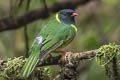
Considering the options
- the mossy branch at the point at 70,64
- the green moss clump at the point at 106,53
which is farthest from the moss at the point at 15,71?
the green moss clump at the point at 106,53

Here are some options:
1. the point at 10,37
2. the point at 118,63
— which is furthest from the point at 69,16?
the point at 118,63

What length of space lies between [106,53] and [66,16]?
204cm

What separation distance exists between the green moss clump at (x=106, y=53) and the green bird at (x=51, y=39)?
72 centimetres

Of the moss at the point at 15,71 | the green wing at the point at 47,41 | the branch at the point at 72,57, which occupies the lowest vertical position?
the moss at the point at 15,71

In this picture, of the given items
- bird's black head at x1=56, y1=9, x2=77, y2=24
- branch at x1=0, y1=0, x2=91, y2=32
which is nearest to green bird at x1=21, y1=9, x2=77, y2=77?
bird's black head at x1=56, y1=9, x2=77, y2=24

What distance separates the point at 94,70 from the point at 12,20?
141 centimetres

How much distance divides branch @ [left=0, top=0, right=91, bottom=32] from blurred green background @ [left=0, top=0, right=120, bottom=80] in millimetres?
87

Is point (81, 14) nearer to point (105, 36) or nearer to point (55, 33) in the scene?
point (105, 36)

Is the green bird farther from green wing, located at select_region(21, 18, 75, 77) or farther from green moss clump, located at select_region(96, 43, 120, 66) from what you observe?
green moss clump, located at select_region(96, 43, 120, 66)

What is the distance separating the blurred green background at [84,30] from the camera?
6.16m

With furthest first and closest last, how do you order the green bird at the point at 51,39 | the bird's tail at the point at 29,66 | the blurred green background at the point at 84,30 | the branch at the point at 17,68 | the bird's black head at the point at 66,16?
the blurred green background at the point at 84,30
the bird's black head at the point at 66,16
the green bird at the point at 51,39
the branch at the point at 17,68
the bird's tail at the point at 29,66

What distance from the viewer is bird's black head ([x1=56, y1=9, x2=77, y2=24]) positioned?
5.80 m

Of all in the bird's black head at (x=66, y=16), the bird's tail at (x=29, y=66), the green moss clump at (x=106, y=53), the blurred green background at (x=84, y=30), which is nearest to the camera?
the green moss clump at (x=106, y=53)

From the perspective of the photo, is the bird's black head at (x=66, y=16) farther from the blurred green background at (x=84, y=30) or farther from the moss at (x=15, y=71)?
the moss at (x=15, y=71)
